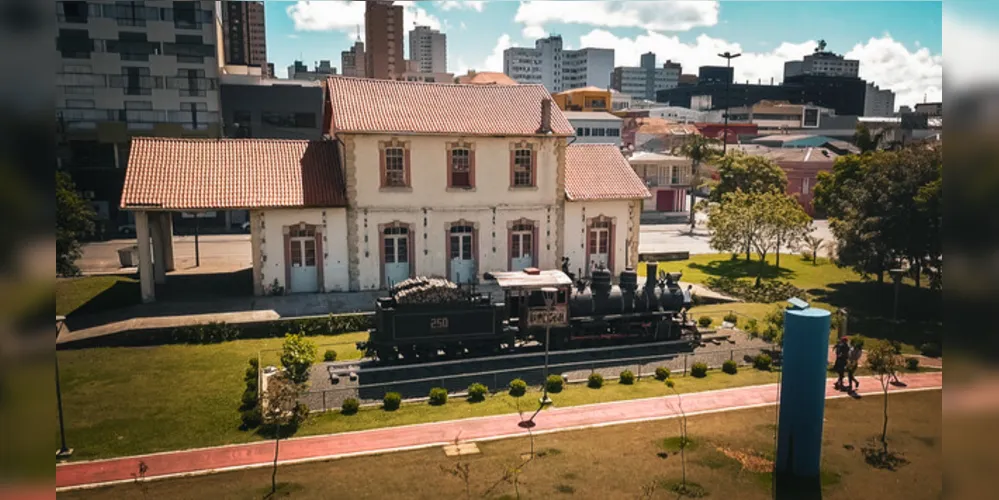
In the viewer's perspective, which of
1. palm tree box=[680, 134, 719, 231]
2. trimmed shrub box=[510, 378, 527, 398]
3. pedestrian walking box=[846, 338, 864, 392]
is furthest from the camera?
palm tree box=[680, 134, 719, 231]

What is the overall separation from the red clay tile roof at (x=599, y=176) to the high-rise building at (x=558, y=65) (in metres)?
146

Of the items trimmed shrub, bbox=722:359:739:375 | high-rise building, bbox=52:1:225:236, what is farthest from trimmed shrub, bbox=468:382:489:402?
high-rise building, bbox=52:1:225:236

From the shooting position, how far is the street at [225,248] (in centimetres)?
3691

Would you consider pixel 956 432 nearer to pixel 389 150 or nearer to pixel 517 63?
pixel 389 150

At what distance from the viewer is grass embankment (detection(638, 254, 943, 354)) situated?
85.8 ft

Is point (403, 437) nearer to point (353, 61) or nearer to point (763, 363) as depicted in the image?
point (763, 363)

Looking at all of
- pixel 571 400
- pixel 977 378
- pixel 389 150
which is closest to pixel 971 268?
pixel 977 378

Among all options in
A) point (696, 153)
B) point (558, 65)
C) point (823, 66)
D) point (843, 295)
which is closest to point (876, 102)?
point (823, 66)

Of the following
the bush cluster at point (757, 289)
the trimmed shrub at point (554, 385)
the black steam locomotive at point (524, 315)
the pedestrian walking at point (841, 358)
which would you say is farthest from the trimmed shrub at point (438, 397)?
the bush cluster at point (757, 289)

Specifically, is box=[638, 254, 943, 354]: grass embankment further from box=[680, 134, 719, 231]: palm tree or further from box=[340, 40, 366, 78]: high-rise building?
box=[340, 40, 366, 78]: high-rise building

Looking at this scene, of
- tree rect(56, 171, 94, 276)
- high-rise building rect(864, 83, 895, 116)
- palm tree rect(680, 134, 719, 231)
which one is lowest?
tree rect(56, 171, 94, 276)

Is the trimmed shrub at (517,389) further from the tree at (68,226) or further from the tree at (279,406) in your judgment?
→ the tree at (68,226)

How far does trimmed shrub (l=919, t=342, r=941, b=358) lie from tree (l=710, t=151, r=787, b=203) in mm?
26271

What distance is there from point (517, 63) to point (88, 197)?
5975 inches
